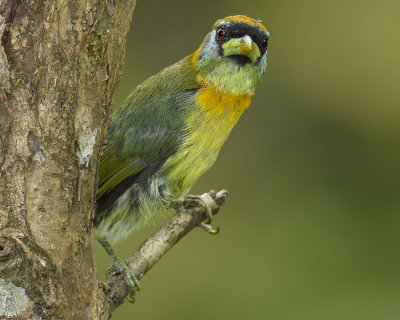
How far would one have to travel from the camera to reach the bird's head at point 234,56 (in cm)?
324

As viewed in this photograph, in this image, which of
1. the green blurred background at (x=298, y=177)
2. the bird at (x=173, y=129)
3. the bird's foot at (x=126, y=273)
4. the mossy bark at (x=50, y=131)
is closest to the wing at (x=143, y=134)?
the bird at (x=173, y=129)

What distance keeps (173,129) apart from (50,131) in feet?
4.06

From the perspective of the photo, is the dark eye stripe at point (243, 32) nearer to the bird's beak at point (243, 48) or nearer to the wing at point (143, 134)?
the bird's beak at point (243, 48)

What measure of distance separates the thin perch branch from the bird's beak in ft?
2.35

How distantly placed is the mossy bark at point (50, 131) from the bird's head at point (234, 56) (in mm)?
1188

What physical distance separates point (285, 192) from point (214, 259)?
0.68 meters

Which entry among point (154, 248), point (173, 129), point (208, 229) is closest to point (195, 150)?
point (173, 129)

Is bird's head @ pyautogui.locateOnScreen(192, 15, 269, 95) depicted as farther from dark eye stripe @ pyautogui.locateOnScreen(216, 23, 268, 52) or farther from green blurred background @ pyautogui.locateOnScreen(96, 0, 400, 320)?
green blurred background @ pyautogui.locateOnScreen(96, 0, 400, 320)

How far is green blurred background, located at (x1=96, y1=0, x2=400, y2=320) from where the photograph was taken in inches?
178

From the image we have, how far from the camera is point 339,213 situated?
4871mm

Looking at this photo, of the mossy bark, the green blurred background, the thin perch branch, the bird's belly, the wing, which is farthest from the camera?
the green blurred background

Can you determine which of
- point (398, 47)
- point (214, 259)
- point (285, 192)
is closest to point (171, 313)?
point (214, 259)

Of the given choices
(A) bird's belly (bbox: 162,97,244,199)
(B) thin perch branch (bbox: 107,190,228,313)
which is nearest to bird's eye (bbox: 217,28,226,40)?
(A) bird's belly (bbox: 162,97,244,199)

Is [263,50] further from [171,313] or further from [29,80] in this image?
[171,313]
